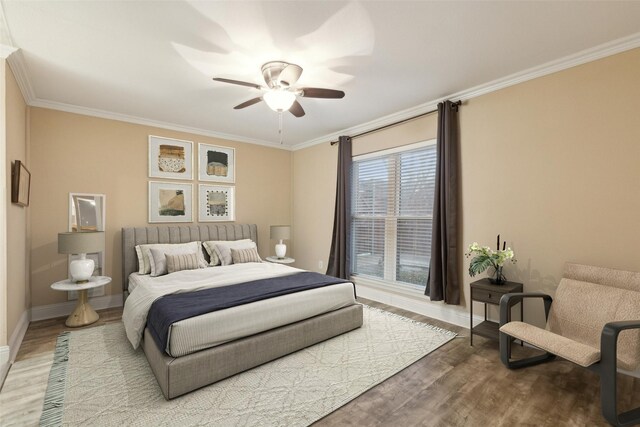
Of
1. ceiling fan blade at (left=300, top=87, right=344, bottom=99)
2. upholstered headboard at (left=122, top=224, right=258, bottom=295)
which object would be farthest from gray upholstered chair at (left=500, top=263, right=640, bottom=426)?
upholstered headboard at (left=122, top=224, right=258, bottom=295)

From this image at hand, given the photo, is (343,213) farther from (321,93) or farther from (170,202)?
(170,202)

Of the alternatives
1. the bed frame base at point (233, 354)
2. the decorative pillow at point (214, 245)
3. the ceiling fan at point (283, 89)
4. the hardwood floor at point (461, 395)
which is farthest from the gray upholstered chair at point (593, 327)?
the decorative pillow at point (214, 245)

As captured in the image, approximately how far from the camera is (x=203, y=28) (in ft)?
7.68

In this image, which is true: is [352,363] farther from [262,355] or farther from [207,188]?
[207,188]

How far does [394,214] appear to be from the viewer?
4.52 metres

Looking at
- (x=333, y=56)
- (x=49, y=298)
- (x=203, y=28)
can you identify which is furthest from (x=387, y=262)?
(x=49, y=298)

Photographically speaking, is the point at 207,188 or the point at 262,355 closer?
the point at 262,355

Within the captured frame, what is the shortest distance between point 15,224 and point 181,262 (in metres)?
1.67

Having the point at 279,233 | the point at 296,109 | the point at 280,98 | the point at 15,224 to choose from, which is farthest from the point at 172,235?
the point at 280,98

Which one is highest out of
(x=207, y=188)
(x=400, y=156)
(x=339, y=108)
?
(x=339, y=108)

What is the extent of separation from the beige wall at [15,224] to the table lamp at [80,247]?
376 millimetres

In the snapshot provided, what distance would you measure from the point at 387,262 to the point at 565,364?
232 cm

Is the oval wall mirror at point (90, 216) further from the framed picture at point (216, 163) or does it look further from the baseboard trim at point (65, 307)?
the framed picture at point (216, 163)

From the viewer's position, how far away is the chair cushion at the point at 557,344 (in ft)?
6.73
